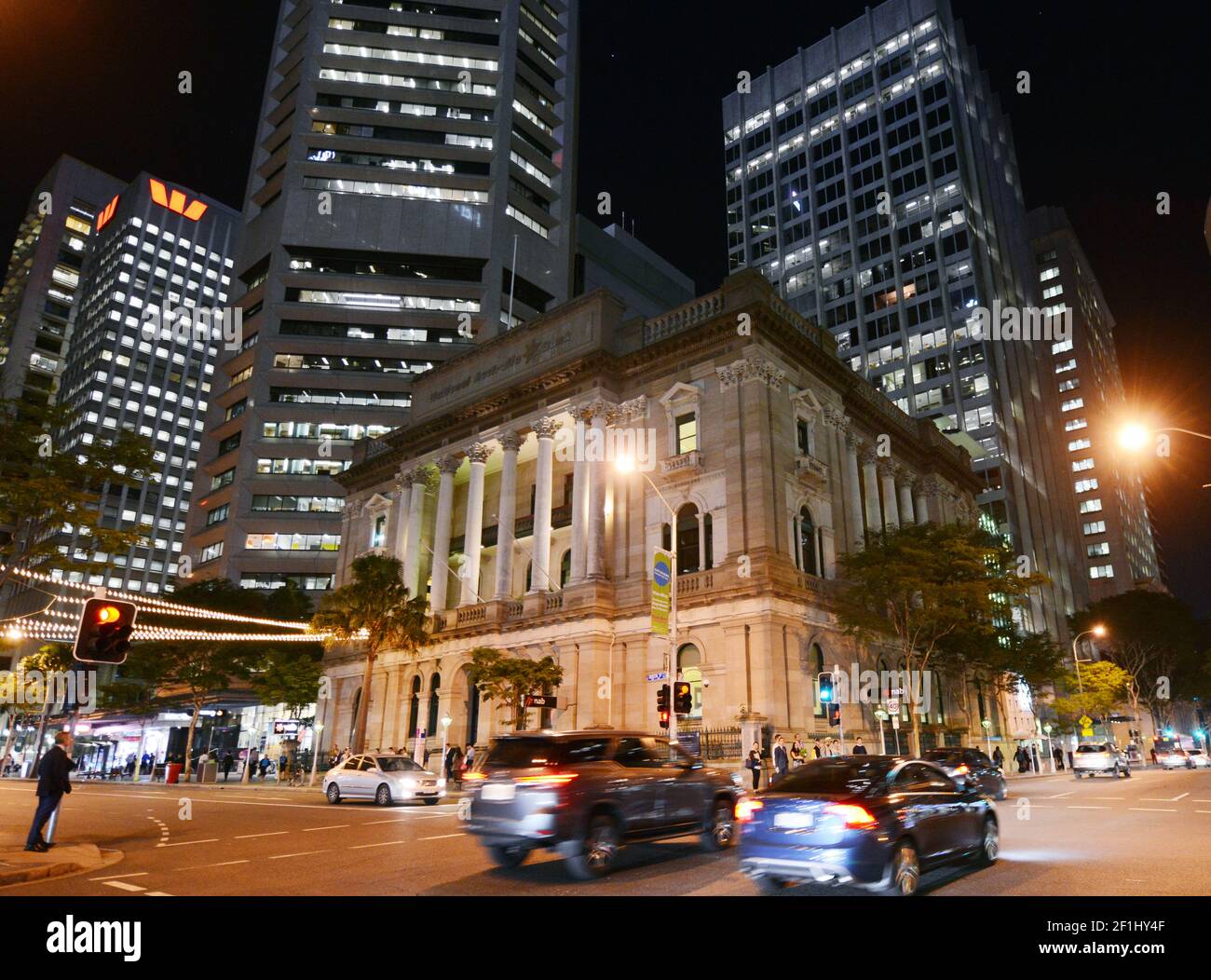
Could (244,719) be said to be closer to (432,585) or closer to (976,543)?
(432,585)

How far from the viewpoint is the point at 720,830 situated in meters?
13.8

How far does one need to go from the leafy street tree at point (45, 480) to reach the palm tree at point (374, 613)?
2380 cm

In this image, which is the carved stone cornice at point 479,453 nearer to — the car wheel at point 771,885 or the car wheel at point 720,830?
the car wheel at point 720,830

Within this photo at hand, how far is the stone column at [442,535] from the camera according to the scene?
5053cm

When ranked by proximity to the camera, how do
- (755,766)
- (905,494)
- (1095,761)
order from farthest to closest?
(905,494) < (1095,761) < (755,766)

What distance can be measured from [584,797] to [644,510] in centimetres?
3177

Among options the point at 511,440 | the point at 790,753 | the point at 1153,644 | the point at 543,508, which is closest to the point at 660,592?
the point at 790,753

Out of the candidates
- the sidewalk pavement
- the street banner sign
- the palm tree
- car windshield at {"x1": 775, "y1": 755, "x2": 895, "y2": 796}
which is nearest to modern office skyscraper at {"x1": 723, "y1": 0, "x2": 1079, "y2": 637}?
the palm tree

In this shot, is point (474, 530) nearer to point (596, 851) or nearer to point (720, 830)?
point (720, 830)

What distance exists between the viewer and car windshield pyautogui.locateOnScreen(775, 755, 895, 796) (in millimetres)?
9789

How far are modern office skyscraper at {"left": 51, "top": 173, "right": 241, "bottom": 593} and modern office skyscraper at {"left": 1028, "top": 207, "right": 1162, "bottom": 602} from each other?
149531 millimetres

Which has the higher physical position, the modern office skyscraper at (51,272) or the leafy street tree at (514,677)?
the modern office skyscraper at (51,272)

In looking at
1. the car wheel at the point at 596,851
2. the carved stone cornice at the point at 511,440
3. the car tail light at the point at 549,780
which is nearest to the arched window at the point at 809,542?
the carved stone cornice at the point at 511,440

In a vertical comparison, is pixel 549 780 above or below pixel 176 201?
below
